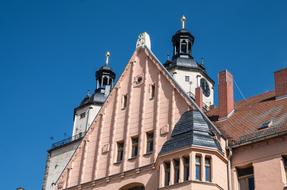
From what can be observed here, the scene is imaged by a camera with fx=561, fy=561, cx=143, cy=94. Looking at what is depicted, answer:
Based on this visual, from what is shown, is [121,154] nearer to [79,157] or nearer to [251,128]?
[79,157]

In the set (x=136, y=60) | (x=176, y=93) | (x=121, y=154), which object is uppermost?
(x=136, y=60)

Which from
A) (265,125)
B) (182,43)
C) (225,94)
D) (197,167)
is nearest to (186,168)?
(197,167)

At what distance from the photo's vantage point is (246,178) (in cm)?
2664

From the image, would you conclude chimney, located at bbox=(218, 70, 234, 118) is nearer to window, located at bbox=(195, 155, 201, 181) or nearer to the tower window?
window, located at bbox=(195, 155, 201, 181)

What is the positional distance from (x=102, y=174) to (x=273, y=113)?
9788 millimetres

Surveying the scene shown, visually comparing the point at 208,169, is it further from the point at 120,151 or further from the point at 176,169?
the point at 120,151

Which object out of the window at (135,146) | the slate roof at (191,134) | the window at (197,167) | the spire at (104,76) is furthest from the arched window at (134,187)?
the spire at (104,76)

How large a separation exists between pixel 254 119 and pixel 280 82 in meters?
3.18

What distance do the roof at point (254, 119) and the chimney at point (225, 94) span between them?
0.41 metres

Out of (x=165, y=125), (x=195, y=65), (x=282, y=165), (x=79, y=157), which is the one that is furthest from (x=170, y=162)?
(x=195, y=65)

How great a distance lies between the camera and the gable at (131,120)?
29719 mm

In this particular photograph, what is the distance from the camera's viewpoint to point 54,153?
66812mm

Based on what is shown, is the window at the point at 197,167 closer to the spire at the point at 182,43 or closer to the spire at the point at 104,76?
the spire at the point at 182,43

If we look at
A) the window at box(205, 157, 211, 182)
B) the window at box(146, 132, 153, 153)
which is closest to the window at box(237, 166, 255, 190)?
the window at box(205, 157, 211, 182)
